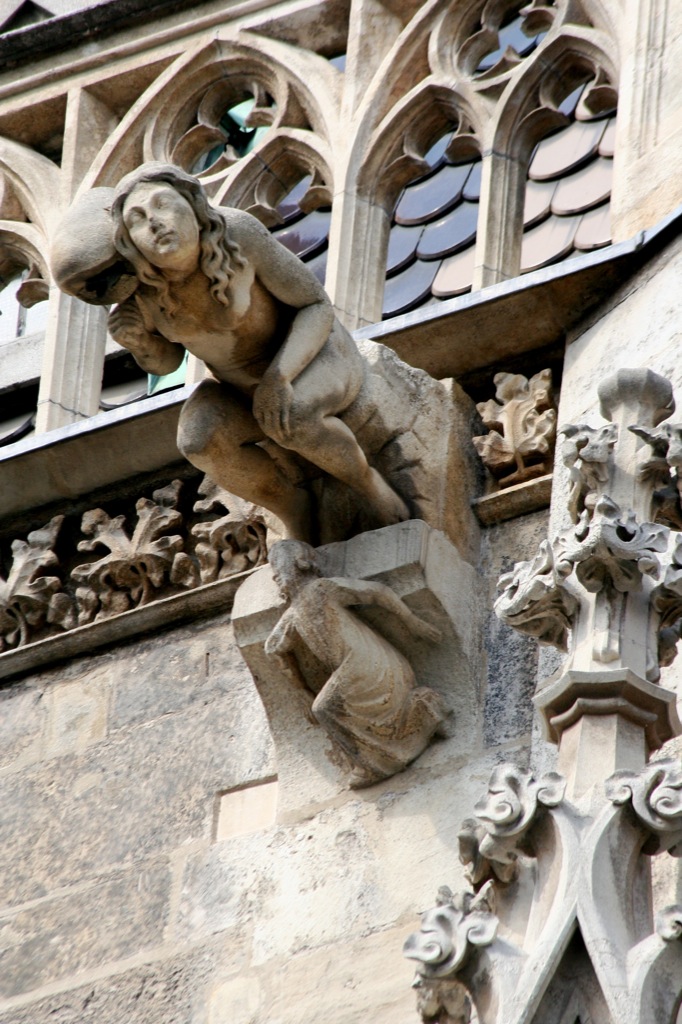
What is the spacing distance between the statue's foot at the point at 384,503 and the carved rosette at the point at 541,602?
0.87 metres

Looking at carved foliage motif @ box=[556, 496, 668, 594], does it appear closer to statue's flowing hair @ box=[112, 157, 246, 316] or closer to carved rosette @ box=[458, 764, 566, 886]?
carved rosette @ box=[458, 764, 566, 886]

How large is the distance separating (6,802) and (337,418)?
1232 millimetres

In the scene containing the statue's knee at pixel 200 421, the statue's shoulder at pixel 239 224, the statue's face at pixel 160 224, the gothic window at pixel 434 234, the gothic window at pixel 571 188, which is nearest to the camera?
the statue's face at pixel 160 224

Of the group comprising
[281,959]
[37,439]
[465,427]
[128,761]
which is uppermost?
[37,439]

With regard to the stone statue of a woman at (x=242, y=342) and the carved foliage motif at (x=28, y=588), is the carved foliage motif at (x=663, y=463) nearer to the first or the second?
the stone statue of a woman at (x=242, y=342)

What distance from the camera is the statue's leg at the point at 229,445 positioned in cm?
538

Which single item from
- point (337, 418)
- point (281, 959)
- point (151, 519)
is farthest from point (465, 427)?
point (281, 959)

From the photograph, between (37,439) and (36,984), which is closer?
(36,984)

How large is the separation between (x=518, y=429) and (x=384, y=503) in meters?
0.41

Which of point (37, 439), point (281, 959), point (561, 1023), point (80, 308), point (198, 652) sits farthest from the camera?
point (80, 308)

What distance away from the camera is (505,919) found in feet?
13.8

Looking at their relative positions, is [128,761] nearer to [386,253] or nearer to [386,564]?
[386,564]

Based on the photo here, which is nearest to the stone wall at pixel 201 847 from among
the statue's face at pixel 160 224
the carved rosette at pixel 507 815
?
the carved rosette at pixel 507 815

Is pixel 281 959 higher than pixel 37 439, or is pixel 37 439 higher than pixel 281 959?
pixel 37 439
